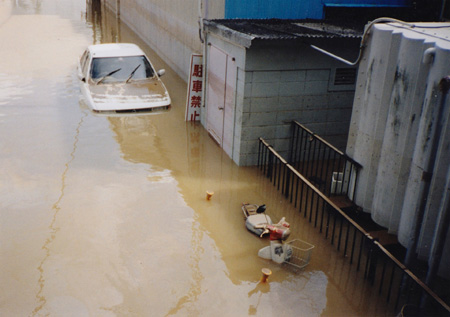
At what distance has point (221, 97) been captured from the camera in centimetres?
1082

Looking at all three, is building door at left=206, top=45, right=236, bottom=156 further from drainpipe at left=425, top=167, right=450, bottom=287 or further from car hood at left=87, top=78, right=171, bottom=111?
drainpipe at left=425, top=167, right=450, bottom=287

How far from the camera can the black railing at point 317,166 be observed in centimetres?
834

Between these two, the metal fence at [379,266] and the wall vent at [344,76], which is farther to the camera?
the wall vent at [344,76]

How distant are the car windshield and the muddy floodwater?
1179 mm

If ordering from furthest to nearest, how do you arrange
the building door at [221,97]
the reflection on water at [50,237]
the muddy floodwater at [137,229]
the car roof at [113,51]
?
the car roof at [113,51], the building door at [221,97], the muddy floodwater at [137,229], the reflection on water at [50,237]

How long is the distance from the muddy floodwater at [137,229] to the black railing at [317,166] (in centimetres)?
104

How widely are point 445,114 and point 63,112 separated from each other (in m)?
10.4

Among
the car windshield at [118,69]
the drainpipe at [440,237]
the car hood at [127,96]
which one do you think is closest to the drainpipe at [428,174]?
the drainpipe at [440,237]

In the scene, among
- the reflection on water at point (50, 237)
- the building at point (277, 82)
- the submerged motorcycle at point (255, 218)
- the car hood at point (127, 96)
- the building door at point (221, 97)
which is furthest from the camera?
the car hood at point (127, 96)

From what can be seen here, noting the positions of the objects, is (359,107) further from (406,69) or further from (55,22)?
(55,22)

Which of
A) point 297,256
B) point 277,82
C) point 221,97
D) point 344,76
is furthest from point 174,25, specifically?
point 297,256

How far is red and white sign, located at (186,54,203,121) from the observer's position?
470 inches

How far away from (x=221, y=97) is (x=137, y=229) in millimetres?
4460

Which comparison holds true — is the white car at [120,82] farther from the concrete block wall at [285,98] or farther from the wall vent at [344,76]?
the wall vent at [344,76]
